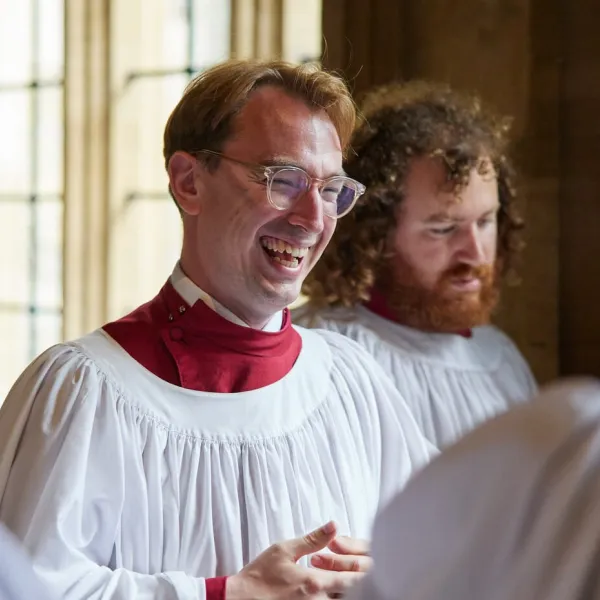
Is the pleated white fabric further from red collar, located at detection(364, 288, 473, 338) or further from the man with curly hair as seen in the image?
red collar, located at detection(364, 288, 473, 338)

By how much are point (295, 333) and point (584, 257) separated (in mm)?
1446

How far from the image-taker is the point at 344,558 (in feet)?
6.38

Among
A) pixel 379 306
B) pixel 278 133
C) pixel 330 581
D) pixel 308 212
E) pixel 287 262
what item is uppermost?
pixel 278 133

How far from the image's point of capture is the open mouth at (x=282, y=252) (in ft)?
6.84

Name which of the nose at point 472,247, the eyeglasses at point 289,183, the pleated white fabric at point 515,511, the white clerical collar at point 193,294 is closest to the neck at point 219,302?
the white clerical collar at point 193,294

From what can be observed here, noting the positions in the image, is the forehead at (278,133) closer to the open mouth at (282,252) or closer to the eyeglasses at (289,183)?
the eyeglasses at (289,183)

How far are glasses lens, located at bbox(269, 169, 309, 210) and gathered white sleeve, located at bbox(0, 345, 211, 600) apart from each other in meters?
0.50

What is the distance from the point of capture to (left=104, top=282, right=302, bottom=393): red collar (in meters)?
2.06

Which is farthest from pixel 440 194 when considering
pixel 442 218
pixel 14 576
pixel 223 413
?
pixel 14 576

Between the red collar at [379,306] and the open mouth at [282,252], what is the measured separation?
0.82 m

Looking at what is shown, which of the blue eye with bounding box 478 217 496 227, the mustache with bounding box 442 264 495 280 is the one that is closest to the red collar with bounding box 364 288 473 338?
the mustache with bounding box 442 264 495 280

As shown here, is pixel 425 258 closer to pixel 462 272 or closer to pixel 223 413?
pixel 462 272

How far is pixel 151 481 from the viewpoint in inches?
75.5

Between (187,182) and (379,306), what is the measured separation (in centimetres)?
93
